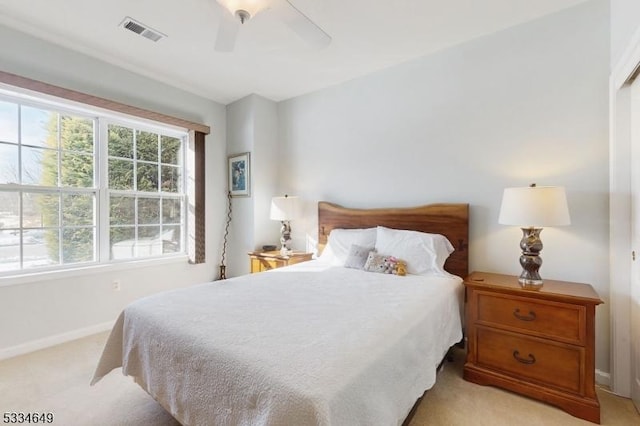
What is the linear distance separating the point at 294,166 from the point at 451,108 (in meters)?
1.96

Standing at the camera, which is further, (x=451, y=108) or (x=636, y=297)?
(x=451, y=108)

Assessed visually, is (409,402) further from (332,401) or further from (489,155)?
(489,155)

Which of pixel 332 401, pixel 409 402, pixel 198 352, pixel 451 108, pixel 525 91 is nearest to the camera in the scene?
pixel 332 401

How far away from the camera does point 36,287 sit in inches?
101

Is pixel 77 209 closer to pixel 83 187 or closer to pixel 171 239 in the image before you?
pixel 83 187

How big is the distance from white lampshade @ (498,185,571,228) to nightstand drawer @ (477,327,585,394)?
2.42 feet

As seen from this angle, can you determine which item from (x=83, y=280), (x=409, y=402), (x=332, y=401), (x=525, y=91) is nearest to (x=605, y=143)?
(x=525, y=91)

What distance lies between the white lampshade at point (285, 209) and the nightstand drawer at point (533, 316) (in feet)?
6.72

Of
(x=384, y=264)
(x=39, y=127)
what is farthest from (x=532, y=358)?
(x=39, y=127)

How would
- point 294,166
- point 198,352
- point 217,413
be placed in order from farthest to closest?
point 294,166 < point 198,352 < point 217,413

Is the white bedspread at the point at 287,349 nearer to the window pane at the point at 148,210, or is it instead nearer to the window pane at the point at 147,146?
the window pane at the point at 148,210

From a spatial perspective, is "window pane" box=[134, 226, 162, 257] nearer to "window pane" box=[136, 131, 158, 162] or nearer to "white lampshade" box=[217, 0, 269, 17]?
"window pane" box=[136, 131, 158, 162]

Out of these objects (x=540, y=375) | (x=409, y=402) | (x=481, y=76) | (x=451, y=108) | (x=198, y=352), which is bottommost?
(x=540, y=375)

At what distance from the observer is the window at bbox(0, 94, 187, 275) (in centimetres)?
253
